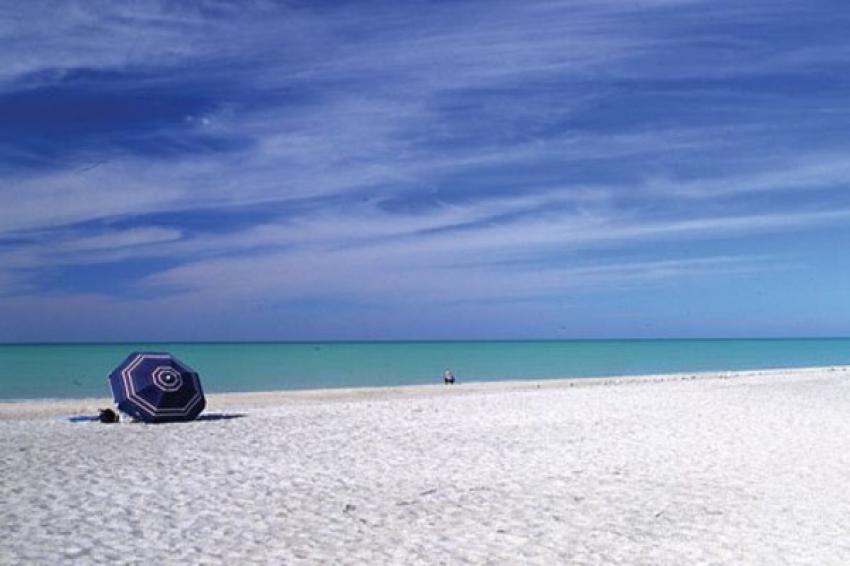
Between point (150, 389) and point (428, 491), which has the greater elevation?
point (150, 389)

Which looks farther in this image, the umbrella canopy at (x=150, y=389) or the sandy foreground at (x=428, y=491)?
the umbrella canopy at (x=150, y=389)

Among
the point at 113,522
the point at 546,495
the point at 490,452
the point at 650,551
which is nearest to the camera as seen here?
the point at 650,551

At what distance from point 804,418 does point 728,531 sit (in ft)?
37.1

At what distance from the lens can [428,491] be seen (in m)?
10.1

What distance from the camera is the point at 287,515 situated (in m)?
8.74

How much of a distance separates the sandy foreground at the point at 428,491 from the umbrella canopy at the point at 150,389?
59 cm

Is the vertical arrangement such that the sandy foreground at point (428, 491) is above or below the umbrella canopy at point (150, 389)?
Answer: below

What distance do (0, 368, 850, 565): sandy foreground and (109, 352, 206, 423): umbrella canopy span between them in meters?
0.59

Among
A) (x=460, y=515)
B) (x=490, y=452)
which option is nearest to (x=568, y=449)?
(x=490, y=452)

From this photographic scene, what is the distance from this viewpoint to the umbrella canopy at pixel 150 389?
53.3 ft

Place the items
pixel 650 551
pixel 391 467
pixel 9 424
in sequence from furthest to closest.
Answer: pixel 9 424, pixel 391 467, pixel 650 551

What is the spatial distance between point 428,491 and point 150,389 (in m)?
8.24

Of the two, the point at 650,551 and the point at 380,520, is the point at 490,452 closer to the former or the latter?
the point at 380,520

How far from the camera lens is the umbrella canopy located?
53.3ft
